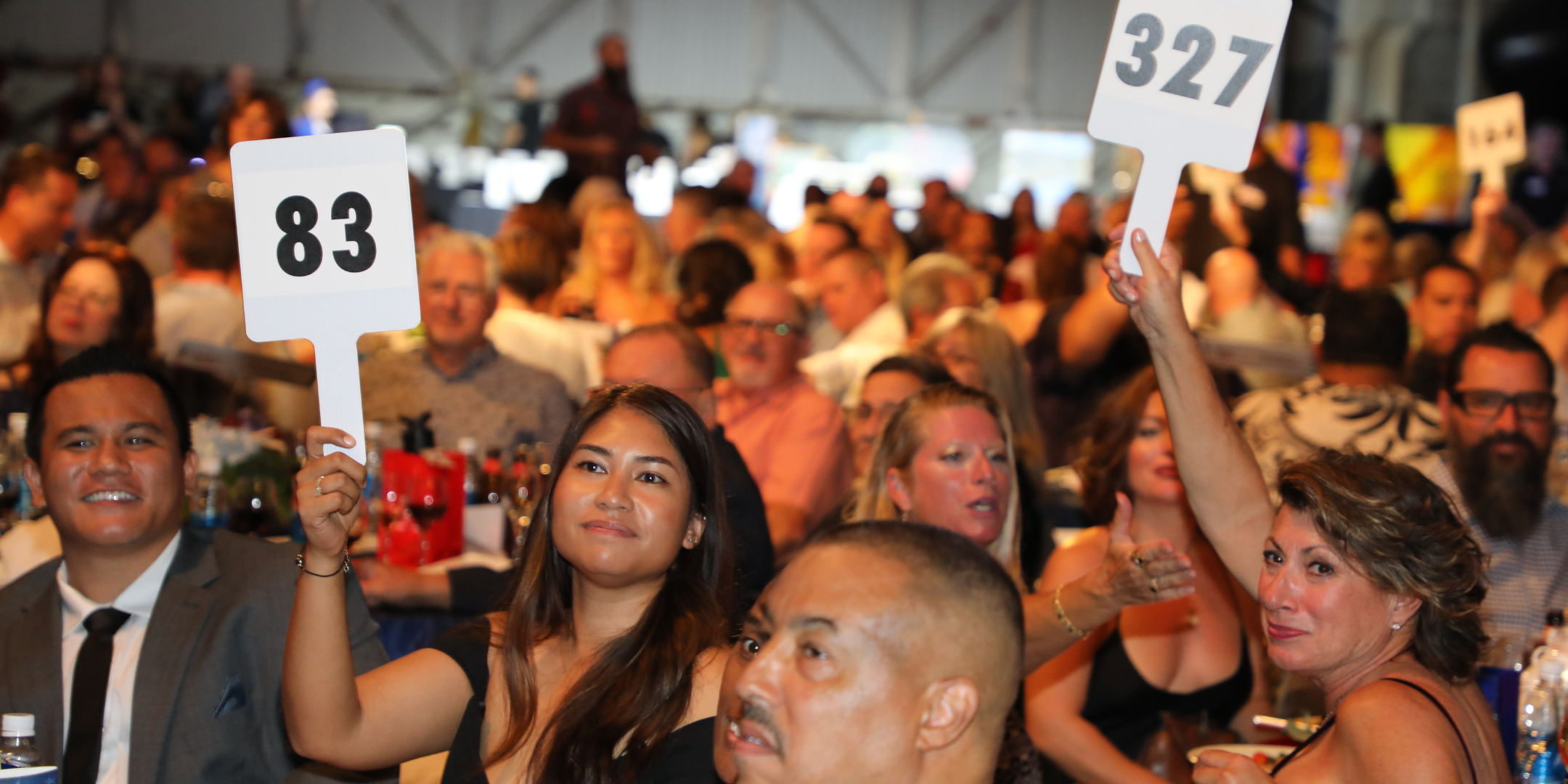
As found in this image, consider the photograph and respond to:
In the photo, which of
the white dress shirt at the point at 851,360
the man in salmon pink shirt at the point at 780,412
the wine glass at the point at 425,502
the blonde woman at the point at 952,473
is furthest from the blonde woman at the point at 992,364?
the wine glass at the point at 425,502

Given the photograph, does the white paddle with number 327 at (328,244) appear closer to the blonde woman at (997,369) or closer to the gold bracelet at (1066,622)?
the gold bracelet at (1066,622)

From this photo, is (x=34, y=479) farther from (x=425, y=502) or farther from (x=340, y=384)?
(x=425, y=502)

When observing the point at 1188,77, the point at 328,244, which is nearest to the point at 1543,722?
the point at 1188,77

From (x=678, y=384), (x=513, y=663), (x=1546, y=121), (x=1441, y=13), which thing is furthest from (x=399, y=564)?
(x=1441, y=13)

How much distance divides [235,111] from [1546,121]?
11.2 metres

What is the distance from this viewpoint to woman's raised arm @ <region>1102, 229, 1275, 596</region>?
2201 mm

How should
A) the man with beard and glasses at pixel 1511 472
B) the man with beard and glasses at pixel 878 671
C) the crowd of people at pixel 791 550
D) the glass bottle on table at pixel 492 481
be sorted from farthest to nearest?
the glass bottle on table at pixel 492 481 < the man with beard and glasses at pixel 1511 472 < the crowd of people at pixel 791 550 < the man with beard and glasses at pixel 878 671

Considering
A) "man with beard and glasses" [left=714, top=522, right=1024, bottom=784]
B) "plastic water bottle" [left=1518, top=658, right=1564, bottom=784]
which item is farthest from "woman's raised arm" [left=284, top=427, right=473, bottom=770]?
"plastic water bottle" [left=1518, top=658, right=1564, bottom=784]

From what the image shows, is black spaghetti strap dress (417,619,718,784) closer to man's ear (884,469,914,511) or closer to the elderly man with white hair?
man's ear (884,469,914,511)

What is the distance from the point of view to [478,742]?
2193mm

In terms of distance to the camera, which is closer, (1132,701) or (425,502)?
(1132,701)

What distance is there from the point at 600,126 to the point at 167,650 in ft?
23.1

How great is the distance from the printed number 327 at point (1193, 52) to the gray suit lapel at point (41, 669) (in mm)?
2182

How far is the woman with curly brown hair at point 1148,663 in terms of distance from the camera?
302 centimetres
